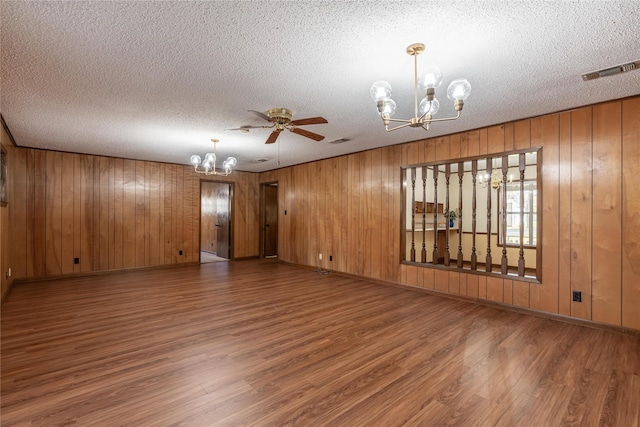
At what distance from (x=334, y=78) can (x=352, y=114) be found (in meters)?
1.00

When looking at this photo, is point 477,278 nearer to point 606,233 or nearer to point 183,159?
point 606,233

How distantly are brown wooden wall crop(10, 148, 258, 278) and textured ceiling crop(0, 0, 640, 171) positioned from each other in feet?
7.08

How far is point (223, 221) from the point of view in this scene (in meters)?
8.42

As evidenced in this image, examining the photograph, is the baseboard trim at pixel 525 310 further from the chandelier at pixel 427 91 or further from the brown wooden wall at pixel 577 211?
the chandelier at pixel 427 91

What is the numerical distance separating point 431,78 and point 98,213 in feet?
22.1

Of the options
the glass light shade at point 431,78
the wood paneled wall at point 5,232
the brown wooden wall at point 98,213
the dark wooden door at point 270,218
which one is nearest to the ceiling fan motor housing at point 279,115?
the glass light shade at point 431,78

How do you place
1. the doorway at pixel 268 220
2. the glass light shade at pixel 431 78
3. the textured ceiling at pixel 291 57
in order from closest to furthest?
the textured ceiling at pixel 291 57 < the glass light shade at pixel 431 78 < the doorway at pixel 268 220

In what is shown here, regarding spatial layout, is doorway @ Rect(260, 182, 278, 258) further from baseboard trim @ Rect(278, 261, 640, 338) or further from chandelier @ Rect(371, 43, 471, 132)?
chandelier @ Rect(371, 43, 471, 132)

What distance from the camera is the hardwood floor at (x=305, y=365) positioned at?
1.83m

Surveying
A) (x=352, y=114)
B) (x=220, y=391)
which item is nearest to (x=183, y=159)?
(x=352, y=114)

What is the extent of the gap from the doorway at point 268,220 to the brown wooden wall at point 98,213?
1.75 metres

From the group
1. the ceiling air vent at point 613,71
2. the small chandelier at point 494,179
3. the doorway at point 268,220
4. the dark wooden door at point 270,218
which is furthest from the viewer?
the dark wooden door at point 270,218

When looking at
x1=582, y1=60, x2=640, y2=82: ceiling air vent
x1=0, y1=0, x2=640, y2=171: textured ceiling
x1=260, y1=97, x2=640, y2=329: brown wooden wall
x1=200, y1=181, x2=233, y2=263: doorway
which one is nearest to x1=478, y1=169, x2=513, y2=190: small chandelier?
x1=260, y1=97, x2=640, y2=329: brown wooden wall

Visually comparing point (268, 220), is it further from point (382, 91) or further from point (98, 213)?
point (382, 91)
